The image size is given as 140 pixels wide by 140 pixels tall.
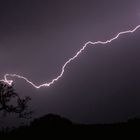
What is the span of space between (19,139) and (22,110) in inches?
210

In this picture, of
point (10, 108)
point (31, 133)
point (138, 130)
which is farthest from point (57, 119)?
point (138, 130)

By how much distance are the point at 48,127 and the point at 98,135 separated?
3.80 meters

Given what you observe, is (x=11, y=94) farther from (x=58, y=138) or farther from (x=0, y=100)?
(x=58, y=138)

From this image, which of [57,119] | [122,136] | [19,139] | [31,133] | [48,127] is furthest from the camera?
[57,119]

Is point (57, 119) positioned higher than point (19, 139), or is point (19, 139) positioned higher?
point (57, 119)

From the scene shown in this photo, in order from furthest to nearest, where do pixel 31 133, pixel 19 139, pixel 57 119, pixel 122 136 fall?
pixel 57 119 < pixel 31 133 < pixel 19 139 < pixel 122 136

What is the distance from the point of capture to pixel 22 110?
18.8m

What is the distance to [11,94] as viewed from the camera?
18.5 m

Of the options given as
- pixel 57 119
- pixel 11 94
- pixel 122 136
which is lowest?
pixel 122 136

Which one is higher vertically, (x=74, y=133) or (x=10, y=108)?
(x=10, y=108)

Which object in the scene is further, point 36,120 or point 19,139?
point 36,120

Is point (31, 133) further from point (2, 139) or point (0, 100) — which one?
point (0, 100)

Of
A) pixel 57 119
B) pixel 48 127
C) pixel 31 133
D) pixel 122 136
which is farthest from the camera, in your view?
pixel 57 119

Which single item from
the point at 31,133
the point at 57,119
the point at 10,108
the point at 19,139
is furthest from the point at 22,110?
the point at 19,139
